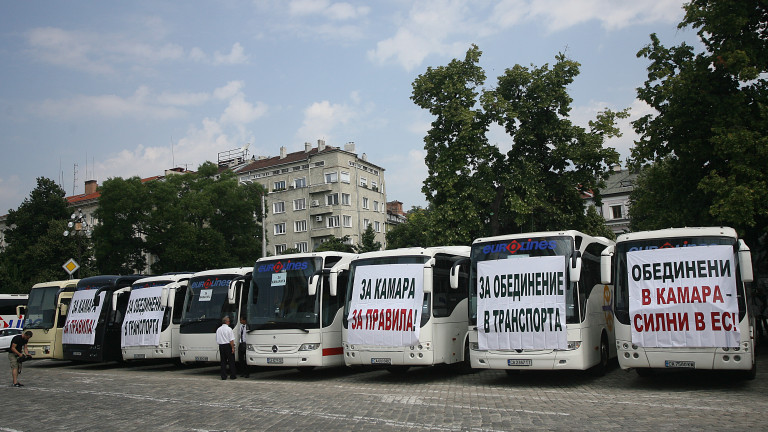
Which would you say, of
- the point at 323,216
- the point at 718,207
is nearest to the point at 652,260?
the point at 718,207

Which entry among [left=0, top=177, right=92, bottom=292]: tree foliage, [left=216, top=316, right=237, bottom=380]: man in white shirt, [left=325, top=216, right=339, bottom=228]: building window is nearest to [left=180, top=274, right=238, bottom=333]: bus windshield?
[left=216, top=316, right=237, bottom=380]: man in white shirt

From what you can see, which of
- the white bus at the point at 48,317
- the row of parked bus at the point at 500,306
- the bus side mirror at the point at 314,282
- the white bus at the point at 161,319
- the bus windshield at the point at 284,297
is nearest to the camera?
the row of parked bus at the point at 500,306

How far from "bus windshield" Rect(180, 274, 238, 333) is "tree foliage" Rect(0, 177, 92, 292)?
1580 inches

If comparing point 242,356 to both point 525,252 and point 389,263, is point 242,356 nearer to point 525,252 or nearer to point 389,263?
point 389,263

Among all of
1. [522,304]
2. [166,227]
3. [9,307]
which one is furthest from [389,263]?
[166,227]

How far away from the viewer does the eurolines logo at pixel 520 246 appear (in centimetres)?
1504

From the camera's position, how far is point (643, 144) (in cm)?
2373

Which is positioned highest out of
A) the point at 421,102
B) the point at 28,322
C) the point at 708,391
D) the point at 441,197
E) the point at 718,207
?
the point at 421,102

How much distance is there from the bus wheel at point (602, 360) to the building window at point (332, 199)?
62407 mm

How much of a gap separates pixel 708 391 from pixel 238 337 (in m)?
12.4

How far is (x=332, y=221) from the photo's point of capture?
7750 cm

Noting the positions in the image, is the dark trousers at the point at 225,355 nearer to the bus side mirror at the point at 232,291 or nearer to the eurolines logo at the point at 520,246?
the bus side mirror at the point at 232,291

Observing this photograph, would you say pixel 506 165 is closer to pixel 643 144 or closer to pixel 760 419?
pixel 643 144

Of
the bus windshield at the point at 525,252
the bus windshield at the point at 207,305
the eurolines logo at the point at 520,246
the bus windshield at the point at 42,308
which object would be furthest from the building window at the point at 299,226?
the eurolines logo at the point at 520,246
